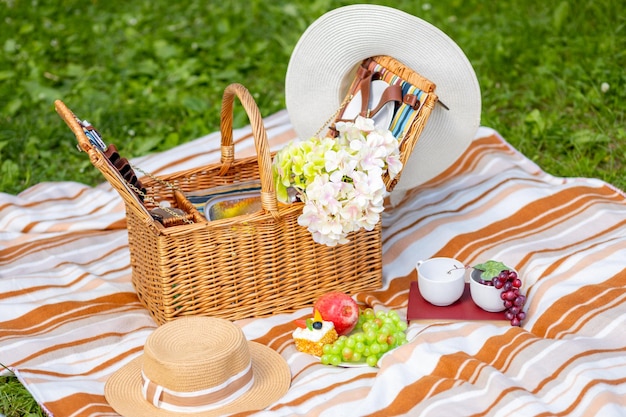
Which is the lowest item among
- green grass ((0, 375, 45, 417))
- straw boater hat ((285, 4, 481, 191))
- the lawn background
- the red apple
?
green grass ((0, 375, 45, 417))

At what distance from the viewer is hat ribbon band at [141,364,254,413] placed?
201 cm

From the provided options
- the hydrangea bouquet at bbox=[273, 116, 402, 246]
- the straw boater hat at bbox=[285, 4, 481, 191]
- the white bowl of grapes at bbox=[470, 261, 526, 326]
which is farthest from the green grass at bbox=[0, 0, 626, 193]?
the hydrangea bouquet at bbox=[273, 116, 402, 246]

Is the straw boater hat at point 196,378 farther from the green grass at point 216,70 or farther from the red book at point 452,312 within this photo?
the green grass at point 216,70

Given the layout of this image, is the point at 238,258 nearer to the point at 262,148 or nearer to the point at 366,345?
the point at 262,148

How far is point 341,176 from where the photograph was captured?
2.25 meters

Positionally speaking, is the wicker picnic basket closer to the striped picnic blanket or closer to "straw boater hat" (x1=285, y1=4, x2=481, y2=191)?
the striped picnic blanket

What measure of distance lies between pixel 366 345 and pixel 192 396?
485mm

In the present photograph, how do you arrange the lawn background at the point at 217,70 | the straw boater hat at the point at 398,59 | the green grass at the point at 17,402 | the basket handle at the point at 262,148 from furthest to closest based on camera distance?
the lawn background at the point at 217,70
the straw boater hat at the point at 398,59
the basket handle at the point at 262,148
the green grass at the point at 17,402

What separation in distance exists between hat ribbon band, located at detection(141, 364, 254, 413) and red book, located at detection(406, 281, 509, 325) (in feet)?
1.84

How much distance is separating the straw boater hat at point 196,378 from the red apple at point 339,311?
21 centimetres

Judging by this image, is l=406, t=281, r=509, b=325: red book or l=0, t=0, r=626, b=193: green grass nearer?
l=406, t=281, r=509, b=325: red book

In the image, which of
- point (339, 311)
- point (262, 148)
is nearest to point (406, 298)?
point (339, 311)

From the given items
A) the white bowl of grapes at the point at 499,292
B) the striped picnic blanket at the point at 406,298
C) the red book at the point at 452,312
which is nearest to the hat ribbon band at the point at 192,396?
the striped picnic blanket at the point at 406,298

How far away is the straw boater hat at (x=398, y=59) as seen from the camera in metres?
2.59
